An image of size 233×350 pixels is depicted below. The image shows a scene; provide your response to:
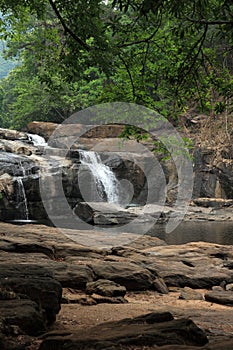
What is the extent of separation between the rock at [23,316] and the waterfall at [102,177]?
21.0 meters

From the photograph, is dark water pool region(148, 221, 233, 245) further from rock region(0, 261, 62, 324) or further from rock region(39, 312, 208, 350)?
rock region(39, 312, 208, 350)

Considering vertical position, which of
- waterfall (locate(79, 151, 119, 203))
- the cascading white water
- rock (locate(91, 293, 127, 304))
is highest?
the cascading white water

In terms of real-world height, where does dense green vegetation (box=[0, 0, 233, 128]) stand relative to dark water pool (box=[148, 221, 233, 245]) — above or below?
above

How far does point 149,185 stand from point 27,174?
32.8ft

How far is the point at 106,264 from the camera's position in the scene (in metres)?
8.32

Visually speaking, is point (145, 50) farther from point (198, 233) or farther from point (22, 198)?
point (22, 198)

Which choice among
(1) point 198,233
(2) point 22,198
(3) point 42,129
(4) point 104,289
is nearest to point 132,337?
(4) point 104,289

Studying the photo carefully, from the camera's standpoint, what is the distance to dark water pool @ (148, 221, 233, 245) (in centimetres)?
1597

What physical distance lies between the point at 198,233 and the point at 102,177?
9987 millimetres

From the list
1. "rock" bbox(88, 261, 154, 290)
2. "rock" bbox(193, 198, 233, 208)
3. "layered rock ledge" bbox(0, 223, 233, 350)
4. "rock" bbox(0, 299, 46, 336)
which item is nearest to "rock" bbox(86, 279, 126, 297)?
"layered rock ledge" bbox(0, 223, 233, 350)

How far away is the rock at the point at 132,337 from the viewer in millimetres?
2934

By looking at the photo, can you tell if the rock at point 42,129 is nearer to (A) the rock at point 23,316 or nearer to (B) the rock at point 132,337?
(A) the rock at point 23,316

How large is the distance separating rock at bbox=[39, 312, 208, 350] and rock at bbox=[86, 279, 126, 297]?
3.36 metres

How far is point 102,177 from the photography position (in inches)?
1031
